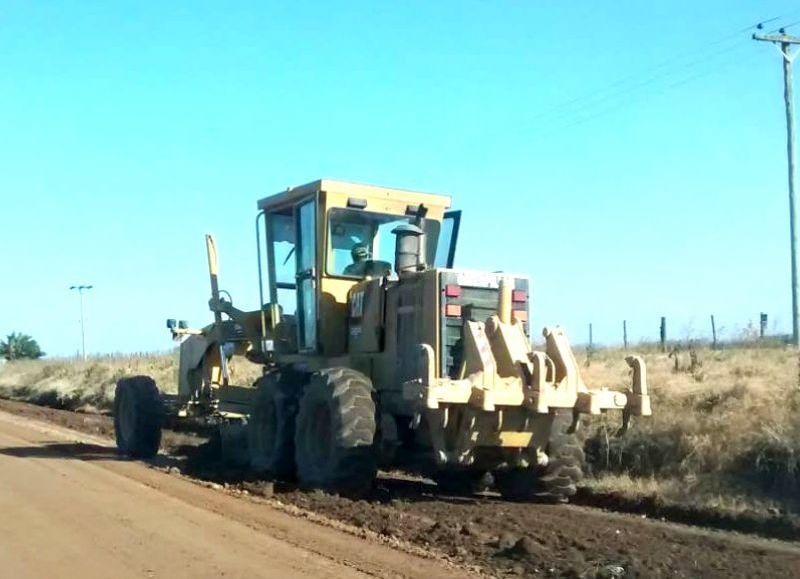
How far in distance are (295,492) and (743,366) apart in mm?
8936

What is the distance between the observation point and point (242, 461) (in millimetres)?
14086

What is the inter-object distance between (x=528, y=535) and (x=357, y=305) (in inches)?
176

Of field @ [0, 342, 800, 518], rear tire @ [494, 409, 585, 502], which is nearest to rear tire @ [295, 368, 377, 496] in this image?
rear tire @ [494, 409, 585, 502]

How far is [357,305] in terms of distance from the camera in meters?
12.9

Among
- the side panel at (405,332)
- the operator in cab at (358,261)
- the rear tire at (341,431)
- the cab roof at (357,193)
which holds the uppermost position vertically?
the cab roof at (357,193)

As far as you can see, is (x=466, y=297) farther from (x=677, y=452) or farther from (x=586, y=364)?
(x=586, y=364)

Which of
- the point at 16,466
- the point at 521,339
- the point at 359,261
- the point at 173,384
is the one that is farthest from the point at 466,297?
the point at 173,384

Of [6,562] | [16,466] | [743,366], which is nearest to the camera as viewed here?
[6,562]

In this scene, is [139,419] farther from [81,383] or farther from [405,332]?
[81,383]

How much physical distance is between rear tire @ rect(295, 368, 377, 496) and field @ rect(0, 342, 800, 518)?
10.2 feet

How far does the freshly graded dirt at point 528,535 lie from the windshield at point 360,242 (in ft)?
9.10

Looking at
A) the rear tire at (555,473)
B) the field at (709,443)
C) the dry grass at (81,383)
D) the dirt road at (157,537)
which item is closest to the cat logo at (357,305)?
the rear tire at (555,473)

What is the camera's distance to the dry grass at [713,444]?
11.4 metres

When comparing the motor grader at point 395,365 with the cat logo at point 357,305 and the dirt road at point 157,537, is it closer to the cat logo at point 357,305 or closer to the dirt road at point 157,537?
the cat logo at point 357,305
